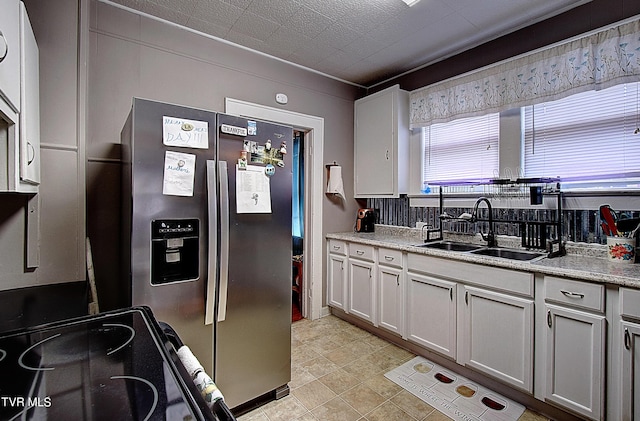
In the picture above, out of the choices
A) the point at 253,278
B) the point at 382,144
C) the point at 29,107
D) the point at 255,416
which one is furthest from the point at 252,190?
the point at 382,144

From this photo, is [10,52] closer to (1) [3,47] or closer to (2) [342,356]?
(1) [3,47]

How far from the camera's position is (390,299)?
107 inches

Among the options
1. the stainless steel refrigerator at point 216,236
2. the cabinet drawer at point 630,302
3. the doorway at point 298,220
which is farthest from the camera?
the doorway at point 298,220

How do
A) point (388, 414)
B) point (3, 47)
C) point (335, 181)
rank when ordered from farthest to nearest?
point (335, 181), point (388, 414), point (3, 47)

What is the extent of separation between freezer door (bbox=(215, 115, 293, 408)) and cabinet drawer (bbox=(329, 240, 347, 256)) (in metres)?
1.23

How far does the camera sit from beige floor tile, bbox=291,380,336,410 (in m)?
1.98

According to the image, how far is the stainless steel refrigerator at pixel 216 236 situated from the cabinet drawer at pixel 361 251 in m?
1.08

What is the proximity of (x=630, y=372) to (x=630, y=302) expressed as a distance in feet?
Answer: 1.13

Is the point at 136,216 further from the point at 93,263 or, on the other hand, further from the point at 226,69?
the point at 226,69

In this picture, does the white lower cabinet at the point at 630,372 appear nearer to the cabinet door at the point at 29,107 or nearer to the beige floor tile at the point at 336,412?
the beige floor tile at the point at 336,412

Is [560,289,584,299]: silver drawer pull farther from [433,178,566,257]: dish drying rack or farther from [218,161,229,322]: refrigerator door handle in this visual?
[218,161,229,322]: refrigerator door handle

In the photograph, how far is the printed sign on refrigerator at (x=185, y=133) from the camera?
1614mm

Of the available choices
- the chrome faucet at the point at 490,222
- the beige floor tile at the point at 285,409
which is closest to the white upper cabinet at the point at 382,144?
the chrome faucet at the point at 490,222

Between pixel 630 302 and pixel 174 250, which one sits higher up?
pixel 174 250
